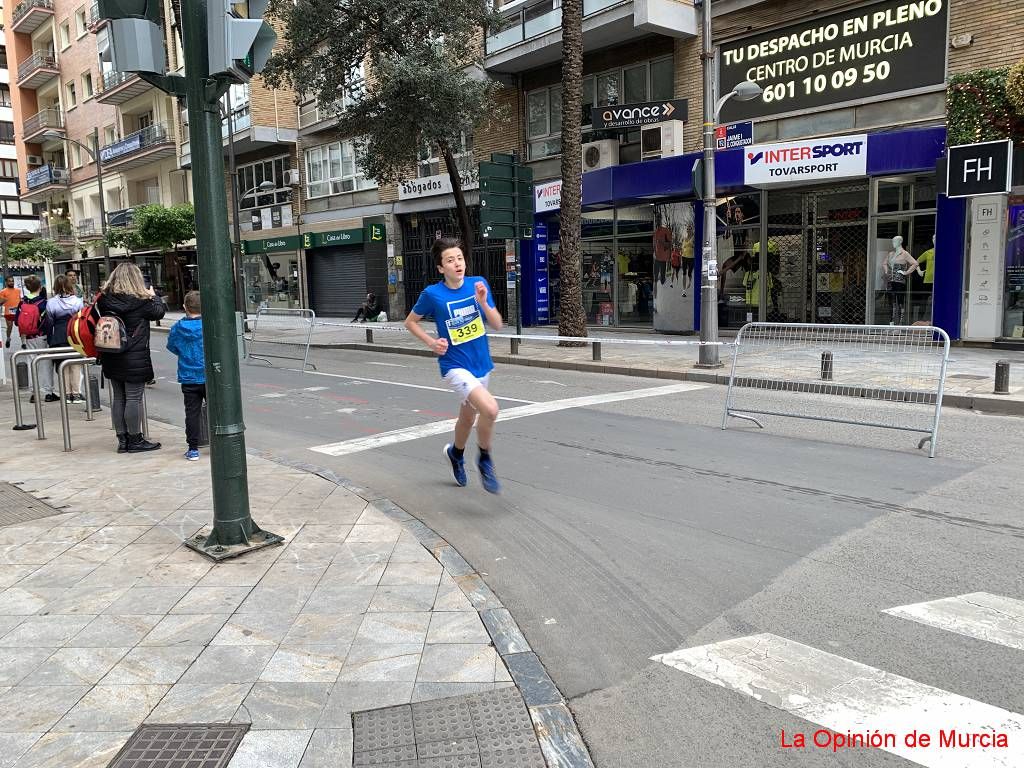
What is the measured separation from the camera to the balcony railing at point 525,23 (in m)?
20.5

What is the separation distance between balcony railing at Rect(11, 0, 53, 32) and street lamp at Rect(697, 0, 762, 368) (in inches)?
1940

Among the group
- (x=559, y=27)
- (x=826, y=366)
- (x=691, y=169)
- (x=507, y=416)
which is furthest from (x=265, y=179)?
(x=826, y=366)

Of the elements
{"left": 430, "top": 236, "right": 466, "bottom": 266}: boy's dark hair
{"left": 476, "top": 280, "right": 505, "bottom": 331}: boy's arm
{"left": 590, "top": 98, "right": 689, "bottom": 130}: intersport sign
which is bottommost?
{"left": 476, "top": 280, "right": 505, "bottom": 331}: boy's arm

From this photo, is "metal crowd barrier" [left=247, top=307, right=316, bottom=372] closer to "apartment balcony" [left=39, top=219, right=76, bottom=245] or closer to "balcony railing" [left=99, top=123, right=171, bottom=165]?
"balcony railing" [left=99, top=123, right=171, bottom=165]

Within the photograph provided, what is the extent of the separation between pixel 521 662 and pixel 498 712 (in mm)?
397

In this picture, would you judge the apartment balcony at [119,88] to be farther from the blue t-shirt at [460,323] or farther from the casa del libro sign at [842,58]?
the blue t-shirt at [460,323]

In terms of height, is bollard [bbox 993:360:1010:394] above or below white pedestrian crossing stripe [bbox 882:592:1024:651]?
above

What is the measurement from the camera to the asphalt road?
314cm

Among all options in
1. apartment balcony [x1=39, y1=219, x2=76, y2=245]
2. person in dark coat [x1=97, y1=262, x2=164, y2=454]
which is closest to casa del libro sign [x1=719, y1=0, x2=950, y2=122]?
person in dark coat [x1=97, y1=262, x2=164, y2=454]

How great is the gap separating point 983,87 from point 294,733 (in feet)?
51.0

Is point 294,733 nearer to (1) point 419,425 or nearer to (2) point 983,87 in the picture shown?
(1) point 419,425

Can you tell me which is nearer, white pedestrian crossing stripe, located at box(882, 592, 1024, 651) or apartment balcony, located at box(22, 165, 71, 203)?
white pedestrian crossing stripe, located at box(882, 592, 1024, 651)

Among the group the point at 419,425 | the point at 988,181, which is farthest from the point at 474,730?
the point at 988,181

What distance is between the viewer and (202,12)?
438cm
